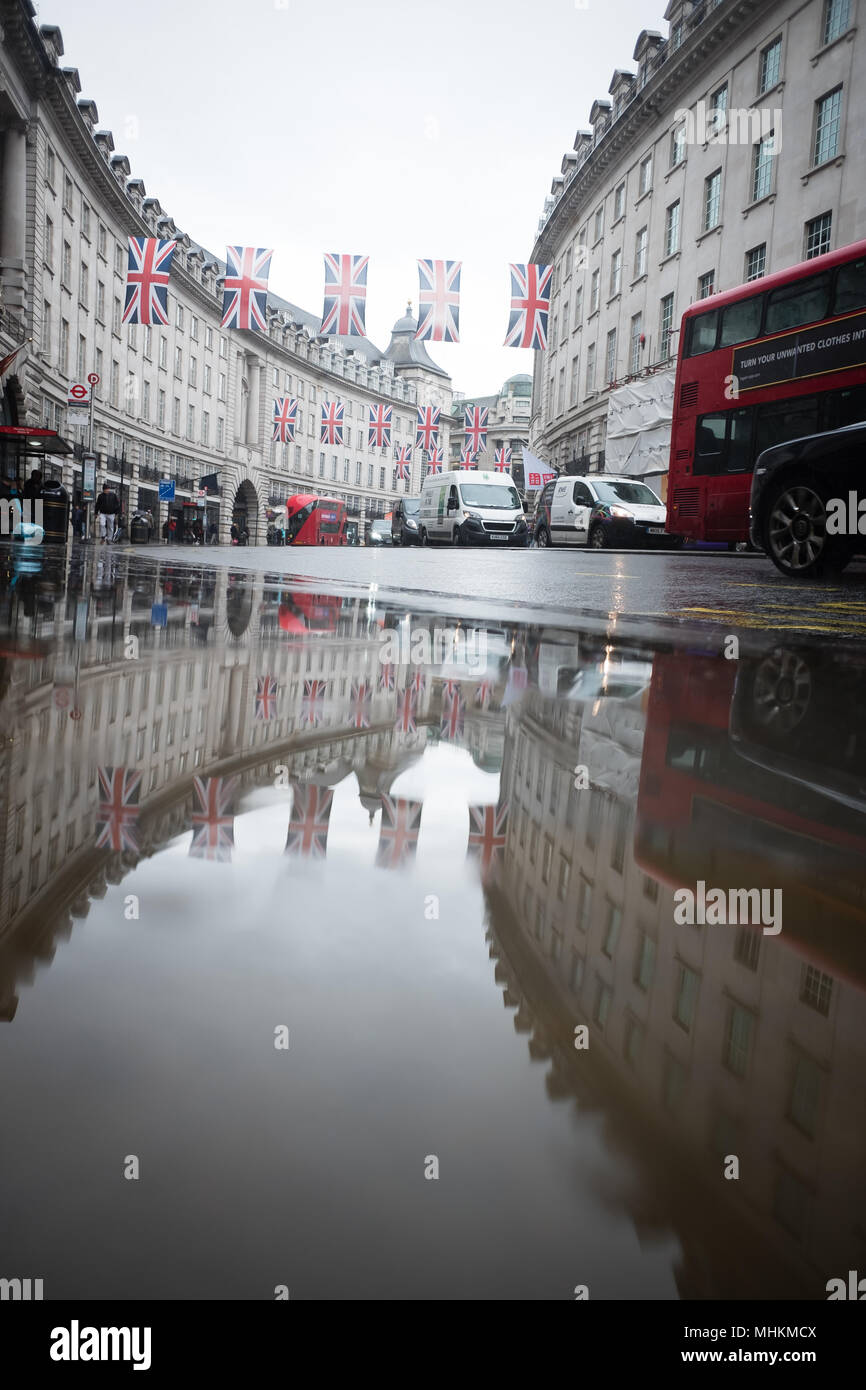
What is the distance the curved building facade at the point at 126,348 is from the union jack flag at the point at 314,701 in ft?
86.0

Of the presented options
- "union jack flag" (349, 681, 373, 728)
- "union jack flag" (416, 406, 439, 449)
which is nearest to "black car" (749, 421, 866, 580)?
"union jack flag" (349, 681, 373, 728)

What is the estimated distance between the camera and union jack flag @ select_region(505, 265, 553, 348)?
30.5m

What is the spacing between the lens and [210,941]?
43.9 inches

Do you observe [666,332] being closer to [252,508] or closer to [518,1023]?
[518,1023]

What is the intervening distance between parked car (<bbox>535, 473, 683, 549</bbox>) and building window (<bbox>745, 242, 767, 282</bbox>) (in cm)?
908

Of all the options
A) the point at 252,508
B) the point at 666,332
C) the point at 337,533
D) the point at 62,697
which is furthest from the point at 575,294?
the point at 62,697

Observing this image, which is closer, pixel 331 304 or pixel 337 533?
pixel 331 304

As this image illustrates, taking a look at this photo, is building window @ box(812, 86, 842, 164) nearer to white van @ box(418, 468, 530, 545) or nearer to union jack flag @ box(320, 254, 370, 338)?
white van @ box(418, 468, 530, 545)

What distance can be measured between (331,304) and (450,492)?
237 inches

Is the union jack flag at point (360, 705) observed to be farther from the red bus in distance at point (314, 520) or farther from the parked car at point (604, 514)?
the red bus in distance at point (314, 520)

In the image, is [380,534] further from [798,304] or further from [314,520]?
[798,304]

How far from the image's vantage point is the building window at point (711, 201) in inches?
1246

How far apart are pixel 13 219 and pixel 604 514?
2351 cm

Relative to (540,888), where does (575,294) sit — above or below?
above
